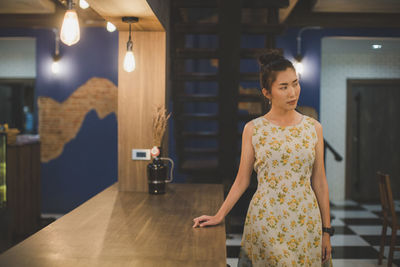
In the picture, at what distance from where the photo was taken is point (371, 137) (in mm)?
7004

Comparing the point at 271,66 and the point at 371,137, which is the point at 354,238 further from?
the point at 271,66

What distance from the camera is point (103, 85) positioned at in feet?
19.0

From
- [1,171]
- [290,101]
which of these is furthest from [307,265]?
[1,171]

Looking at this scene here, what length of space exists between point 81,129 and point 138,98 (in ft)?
10.9

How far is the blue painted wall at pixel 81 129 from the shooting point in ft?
19.0

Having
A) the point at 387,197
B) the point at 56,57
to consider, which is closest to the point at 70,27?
the point at 387,197

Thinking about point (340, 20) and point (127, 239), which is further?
point (340, 20)

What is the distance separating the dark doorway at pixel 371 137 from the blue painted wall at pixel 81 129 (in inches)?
168

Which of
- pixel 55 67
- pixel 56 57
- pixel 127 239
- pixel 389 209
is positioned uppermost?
pixel 56 57

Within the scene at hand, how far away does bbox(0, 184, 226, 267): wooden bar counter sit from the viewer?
4.52 feet

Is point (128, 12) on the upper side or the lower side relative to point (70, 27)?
upper

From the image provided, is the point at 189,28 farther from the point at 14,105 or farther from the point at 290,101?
the point at 14,105

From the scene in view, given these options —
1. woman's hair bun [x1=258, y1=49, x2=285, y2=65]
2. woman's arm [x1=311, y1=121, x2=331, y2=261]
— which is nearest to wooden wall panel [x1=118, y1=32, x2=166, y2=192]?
woman's hair bun [x1=258, y1=49, x2=285, y2=65]

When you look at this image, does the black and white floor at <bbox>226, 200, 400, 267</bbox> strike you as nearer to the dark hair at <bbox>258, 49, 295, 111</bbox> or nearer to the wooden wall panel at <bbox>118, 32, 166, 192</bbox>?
the wooden wall panel at <bbox>118, 32, 166, 192</bbox>
